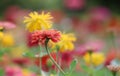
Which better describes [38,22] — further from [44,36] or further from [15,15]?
[15,15]

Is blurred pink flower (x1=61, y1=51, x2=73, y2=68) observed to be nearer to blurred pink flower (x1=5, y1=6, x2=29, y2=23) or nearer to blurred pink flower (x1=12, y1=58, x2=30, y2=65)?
blurred pink flower (x1=12, y1=58, x2=30, y2=65)

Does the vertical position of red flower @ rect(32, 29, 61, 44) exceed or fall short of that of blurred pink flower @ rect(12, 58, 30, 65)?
→ it exceeds it

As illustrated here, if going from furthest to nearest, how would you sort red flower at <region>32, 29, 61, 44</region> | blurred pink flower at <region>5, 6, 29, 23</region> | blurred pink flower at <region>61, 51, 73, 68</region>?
blurred pink flower at <region>5, 6, 29, 23</region> < blurred pink flower at <region>61, 51, 73, 68</region> < red flower at <region>32, 29, 61, 44</region>

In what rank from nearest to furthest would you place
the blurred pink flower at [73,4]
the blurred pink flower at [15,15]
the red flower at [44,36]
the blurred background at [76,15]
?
1. the red flower at [44,36]
2. the blurred background at [76,15]
3. the blurred pink flower at [15,15]
4. the blurred pink flower at [73,4]

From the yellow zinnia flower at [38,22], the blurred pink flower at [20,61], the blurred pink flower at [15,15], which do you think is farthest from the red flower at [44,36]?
the blurred pink flower at [15,15]

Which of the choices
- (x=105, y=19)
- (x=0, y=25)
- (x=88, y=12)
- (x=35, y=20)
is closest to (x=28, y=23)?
(x=35, y=20)

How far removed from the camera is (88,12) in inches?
251

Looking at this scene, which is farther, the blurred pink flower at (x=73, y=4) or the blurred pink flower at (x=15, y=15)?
the blurred pink flower at (x=73, y=4)

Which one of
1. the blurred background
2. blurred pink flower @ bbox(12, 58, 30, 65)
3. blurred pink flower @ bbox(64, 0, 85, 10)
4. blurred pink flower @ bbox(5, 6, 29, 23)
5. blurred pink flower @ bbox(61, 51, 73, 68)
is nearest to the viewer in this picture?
blurred pink flower @ bbox(61, 51, 73, 68)

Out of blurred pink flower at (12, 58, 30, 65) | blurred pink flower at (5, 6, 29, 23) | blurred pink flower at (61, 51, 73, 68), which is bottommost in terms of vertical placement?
blurred pink flower at (12, 58, 30, 65)

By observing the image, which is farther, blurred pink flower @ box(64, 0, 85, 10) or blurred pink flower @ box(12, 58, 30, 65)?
blurred pink flower @ box(64, 0, 85, 10)

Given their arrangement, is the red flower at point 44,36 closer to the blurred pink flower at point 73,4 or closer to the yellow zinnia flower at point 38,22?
the yellow zinnia flower at point 38,22

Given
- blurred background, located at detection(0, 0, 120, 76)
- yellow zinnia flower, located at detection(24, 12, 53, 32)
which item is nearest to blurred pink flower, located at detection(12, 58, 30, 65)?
yellow zinnia flower, located at detection(24, 12, 53, 32)

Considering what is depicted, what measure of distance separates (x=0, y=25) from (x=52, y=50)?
17cm
